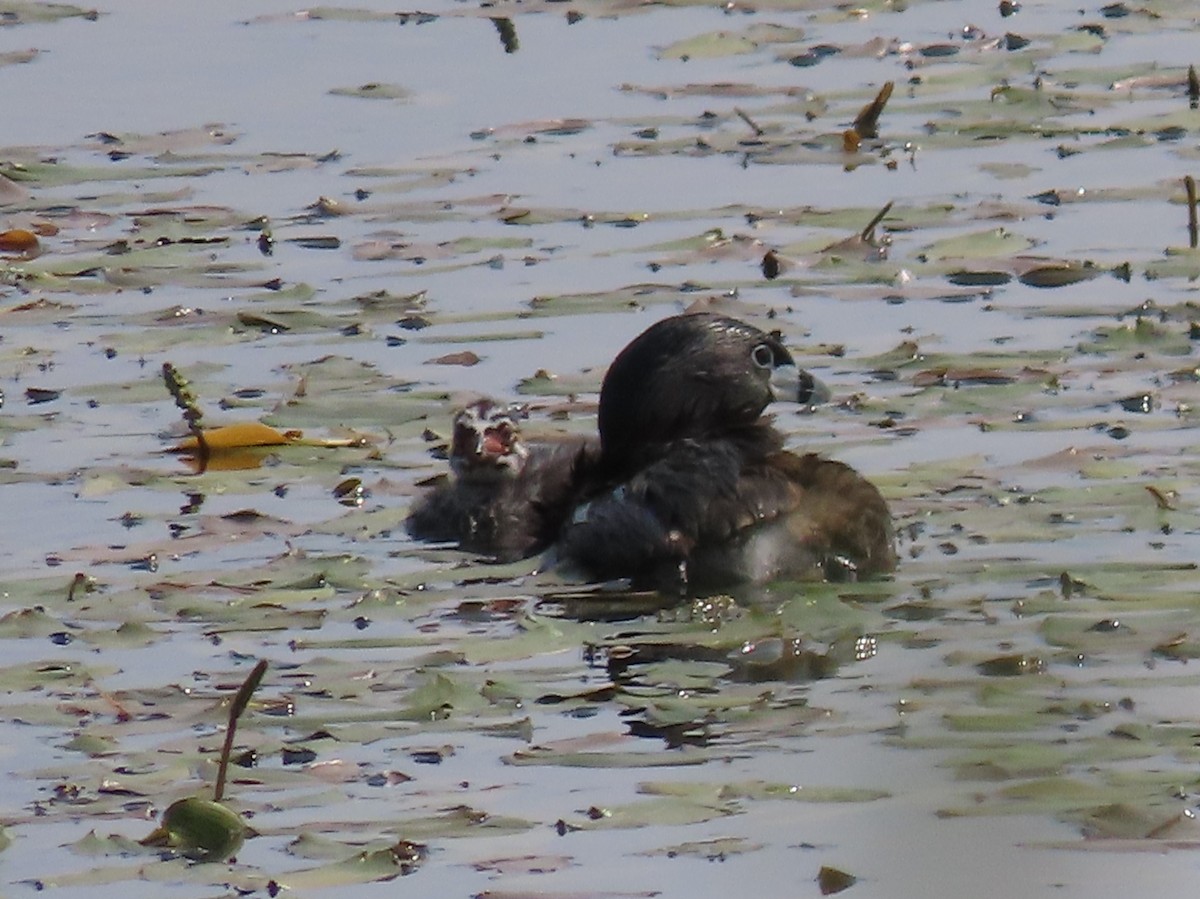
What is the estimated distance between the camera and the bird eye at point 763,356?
959 centimetres

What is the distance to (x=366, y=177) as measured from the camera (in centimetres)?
1391

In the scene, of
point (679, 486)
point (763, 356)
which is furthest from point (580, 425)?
point (679, 486)

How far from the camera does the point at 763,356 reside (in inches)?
379

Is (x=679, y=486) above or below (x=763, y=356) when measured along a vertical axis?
below

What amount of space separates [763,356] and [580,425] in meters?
1.05

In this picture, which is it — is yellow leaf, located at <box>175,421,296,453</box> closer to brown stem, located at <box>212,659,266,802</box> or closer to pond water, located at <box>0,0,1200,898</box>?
pond water, located at <box>0,0,1200,898</box>

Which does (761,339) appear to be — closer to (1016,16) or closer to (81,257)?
(81,257)

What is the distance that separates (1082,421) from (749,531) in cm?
151

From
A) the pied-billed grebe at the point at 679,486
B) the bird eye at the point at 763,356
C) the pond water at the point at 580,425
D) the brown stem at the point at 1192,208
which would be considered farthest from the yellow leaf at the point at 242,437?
the brown stem at the point at 1192,208

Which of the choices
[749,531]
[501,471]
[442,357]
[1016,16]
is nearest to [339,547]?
[501,471]

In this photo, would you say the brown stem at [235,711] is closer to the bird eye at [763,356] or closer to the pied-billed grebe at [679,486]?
the pied-billed grebe at [679,486]

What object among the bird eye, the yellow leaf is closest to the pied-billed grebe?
the bird eye

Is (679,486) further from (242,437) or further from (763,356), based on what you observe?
(242,437)

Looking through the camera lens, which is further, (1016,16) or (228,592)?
(1016,16)
